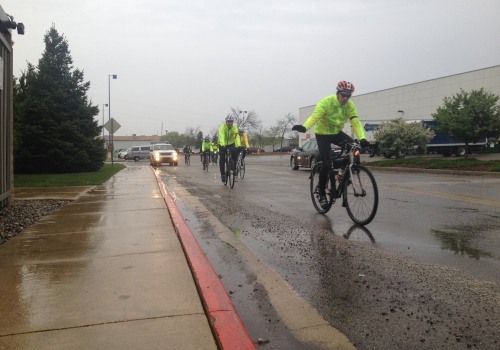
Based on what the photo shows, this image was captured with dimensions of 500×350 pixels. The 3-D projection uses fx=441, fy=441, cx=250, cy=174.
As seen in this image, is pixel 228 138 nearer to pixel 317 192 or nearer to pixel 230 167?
pixel 230 167

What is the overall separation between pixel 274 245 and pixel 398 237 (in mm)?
1578

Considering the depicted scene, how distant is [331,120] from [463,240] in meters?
2.74

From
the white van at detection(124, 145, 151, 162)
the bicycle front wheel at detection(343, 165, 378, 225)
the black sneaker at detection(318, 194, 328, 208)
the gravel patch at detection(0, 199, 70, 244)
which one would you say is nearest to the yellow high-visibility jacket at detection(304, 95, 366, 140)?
the bicycle front wheel at detection(343, 165, 378, 225)

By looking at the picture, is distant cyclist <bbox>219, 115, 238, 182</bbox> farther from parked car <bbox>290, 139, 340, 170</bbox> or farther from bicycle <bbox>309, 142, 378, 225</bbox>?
parked car <bbox>290, 139, 340, 170</bbox>

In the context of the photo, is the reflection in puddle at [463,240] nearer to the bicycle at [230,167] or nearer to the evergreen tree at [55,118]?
the bicycle at [230,167]

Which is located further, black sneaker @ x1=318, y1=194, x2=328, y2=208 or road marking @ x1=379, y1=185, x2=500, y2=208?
road marking @ x1=379, y1=185, x2=500, y2=208

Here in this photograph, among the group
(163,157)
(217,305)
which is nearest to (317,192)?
(217,305)

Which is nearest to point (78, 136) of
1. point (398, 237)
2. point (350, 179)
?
point (350, 179)

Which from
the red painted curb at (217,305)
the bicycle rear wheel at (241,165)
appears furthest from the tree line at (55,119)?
the red painted curb at (217,305)

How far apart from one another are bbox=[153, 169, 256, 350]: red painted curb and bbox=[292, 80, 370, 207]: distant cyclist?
2994 mm

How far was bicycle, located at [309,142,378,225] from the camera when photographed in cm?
634

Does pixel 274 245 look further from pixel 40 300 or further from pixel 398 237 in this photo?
pixel 40 300

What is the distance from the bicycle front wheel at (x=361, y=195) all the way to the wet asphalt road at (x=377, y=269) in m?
0.20

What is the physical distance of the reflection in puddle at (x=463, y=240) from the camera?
468 centimetres
